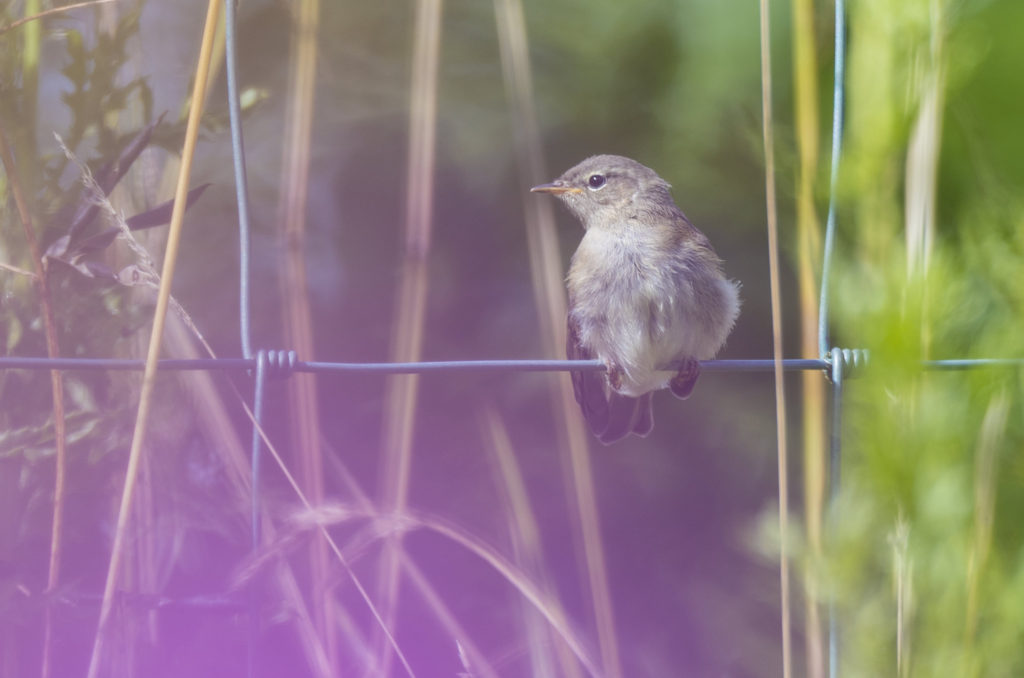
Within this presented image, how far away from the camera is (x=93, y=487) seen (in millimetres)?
811

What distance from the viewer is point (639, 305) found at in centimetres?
109

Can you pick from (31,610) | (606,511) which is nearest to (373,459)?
(606,511)

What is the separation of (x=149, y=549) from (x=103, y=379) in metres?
0.16

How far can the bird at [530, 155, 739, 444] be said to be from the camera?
1093mm

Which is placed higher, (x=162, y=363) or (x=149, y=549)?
(x=162, y=363)

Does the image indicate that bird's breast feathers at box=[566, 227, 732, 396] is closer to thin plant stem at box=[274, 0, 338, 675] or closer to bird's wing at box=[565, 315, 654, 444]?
bird's wing at box=[565, 315, 654, 444]

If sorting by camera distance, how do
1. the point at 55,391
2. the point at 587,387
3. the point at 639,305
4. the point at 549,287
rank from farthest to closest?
the point at 587,387
the point at 639,305
the point at 549,287
the point at 55,391

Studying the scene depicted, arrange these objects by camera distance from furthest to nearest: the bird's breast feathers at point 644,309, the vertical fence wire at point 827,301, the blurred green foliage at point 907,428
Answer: the bird's breast feathers at point 644,309 → the vertical fence wire at point 827,301 → the blurred green foliage at point 907,428

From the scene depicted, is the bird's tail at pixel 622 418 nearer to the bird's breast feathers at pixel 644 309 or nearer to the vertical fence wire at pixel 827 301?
the bird's breast feathers at pixel 644 309

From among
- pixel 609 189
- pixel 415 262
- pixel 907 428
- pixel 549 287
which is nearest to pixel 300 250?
pixel 415 262

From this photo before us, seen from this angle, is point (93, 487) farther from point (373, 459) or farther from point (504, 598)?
point (504, 598)

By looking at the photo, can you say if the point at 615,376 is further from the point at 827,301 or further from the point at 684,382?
the point at 827,301

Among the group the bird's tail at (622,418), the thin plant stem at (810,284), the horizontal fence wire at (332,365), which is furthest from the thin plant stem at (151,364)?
the bird's tail at (622,418)

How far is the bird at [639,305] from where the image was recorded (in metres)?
1.09
